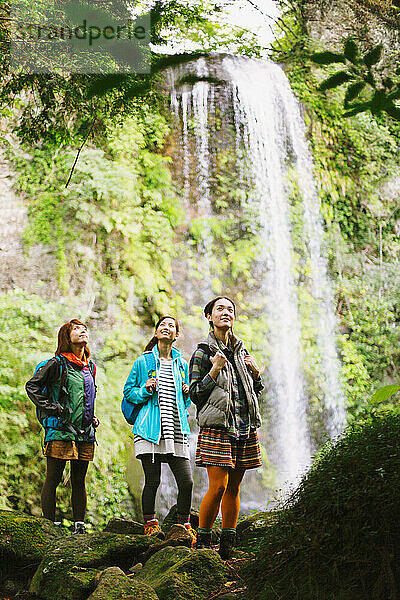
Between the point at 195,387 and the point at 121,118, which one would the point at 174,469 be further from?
the point at 121,118

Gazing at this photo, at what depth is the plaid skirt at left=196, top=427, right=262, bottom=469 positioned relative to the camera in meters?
3.17

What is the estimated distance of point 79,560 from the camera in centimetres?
293

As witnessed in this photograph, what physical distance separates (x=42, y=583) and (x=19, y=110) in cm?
622

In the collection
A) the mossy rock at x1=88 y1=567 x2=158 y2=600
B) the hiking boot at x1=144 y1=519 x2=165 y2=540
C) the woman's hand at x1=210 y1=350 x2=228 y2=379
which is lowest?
the mossy rock at x1=88 y1=567 x2=158 y2=600

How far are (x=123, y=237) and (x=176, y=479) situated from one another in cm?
418

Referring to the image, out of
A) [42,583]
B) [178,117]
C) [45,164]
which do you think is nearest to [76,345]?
→ [42,583]

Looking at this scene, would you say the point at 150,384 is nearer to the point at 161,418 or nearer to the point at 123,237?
the point at 161,418

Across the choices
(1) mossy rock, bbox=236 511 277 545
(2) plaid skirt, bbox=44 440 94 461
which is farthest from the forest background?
(1) mossy rock, bbox=236 511 277 545

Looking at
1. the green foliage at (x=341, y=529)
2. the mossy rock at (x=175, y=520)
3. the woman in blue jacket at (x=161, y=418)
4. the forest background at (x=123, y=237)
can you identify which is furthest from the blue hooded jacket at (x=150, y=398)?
the forest background at (x=123, y=237)

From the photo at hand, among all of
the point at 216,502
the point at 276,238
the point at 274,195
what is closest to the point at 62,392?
the point at 216,502

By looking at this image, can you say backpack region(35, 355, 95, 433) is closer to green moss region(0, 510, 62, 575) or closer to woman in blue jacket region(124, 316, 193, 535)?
woman in blue jacket region(124, 316, 193, 535)

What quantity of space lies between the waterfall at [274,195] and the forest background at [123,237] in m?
0.22

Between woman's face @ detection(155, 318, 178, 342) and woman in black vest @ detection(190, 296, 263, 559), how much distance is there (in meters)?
0.69

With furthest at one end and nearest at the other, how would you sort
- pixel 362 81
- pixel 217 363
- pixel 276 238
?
pixel 276 238, pixel 217 363, pixel 362 81
